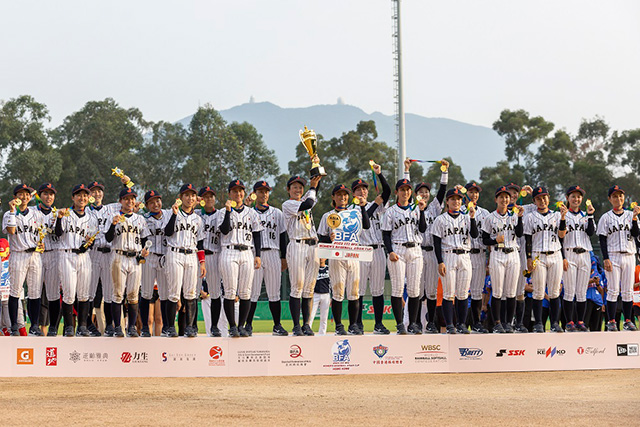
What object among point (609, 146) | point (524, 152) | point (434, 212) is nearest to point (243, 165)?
point (524, 152)

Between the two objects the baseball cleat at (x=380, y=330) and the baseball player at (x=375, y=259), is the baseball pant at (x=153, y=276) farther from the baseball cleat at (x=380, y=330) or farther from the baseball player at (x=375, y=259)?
the baseball cleat at (x=380, y=330)

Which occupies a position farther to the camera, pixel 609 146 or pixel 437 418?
pixel 609 146

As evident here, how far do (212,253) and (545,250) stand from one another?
4944mm

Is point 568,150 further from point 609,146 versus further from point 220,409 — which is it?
point 220,409

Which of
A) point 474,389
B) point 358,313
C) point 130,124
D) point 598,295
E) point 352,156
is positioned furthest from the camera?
point 130,124

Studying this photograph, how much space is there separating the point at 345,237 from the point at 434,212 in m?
1.75

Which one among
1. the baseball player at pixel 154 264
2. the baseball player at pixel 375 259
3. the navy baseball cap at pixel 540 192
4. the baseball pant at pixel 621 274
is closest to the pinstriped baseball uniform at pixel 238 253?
the baseball player at pixel 154 264

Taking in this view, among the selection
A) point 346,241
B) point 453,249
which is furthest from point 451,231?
point 346,241

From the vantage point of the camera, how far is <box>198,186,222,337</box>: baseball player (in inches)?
464

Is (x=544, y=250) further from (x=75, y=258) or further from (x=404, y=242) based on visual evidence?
(x=75, y=258)

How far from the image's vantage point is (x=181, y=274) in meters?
11.6

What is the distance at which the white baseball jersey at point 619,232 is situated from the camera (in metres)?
12.6

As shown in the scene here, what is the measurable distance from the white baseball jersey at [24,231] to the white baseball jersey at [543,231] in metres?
7.19

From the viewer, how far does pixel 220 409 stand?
8773 mm
